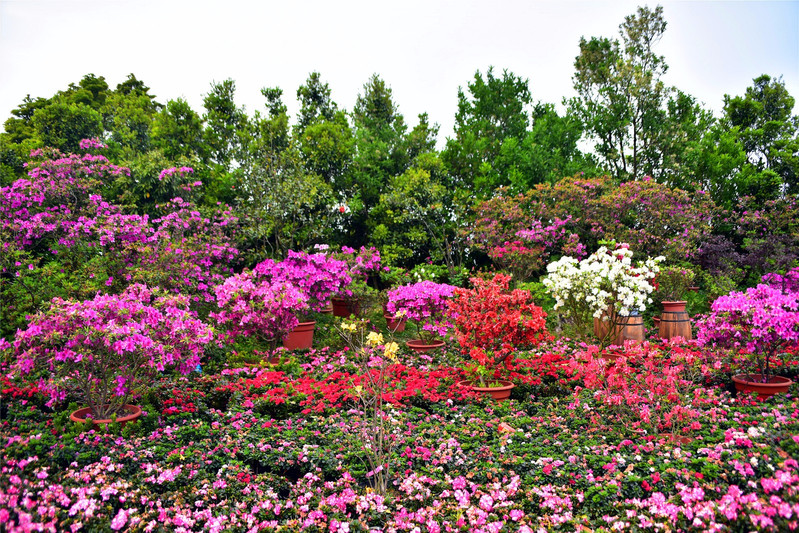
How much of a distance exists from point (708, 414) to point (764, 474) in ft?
4.54

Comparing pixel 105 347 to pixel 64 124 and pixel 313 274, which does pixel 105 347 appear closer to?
pixel 313 274

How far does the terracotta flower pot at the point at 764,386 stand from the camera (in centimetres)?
463

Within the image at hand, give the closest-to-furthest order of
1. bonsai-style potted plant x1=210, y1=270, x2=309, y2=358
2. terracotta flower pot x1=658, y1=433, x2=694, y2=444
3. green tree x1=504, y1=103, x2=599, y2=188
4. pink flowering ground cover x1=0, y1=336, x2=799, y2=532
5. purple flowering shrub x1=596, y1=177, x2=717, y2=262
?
pink flowering ground cover x1=0, y1=336, x2=799, y2=532 < terracotta flower pot x1=658, y1=433, x2=694, y2=444 < bonsai-style potted plant x1=210, y1=270, x2=309, y2=358 < purple flowering shrub x1=596, y1=177, x2=717, y2=262 < green tree x1=504, y1=103, x2=599, y2=188

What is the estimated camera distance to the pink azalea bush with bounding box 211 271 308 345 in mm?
6414

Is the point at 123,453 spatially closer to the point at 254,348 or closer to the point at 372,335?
the point at 372,335

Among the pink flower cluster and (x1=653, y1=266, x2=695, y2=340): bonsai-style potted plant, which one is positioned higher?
the pink flower cluster

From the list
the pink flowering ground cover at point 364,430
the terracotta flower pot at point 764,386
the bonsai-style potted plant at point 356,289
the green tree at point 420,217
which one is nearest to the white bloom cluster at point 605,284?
the pink flowering ground cover at point 364,430

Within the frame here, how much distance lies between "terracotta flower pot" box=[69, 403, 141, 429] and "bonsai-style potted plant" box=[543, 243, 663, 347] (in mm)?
5283

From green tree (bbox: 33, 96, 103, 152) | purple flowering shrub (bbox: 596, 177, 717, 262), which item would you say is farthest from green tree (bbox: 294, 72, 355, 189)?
purple flowering shrub (bbox: 596, 177, 717, 262)

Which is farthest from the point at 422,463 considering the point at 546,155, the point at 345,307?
the point at 546,155

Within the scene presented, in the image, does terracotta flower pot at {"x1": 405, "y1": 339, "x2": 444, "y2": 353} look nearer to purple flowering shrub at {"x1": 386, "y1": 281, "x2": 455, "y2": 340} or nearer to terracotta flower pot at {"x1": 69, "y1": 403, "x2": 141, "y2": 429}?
purple flowering shrub at {"x1": 386, "y1": 281, "x2": 455, "y2": 340}

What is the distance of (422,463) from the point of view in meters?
3.60

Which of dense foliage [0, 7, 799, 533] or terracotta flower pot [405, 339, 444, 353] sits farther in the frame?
terracotta flower pot [405, 339, 444, 353]

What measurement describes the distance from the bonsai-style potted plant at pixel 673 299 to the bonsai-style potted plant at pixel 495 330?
2.89 m
